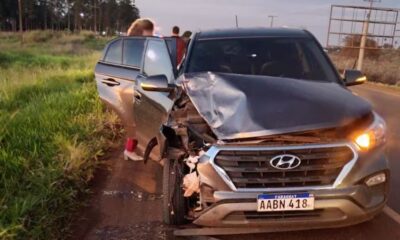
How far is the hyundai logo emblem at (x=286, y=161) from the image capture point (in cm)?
410

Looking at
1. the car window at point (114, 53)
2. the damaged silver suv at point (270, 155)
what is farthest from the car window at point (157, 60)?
the damaged silver suv at point (270, 155)

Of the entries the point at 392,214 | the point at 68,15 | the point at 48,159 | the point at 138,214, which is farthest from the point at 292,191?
the point at 68,15

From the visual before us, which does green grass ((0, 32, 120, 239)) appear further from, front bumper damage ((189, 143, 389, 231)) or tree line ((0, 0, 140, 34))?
tree line ((0, 0, 140, 34))

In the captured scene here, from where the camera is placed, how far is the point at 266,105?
14.4 feet

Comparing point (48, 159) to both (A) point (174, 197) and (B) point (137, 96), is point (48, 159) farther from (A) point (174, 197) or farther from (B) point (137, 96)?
(A) point (174, 197)

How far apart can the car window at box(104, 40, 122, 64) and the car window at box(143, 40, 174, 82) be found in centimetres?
126

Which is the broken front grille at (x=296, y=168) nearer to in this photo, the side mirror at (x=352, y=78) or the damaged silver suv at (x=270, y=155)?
the damaged silver suv at (x=270, y=155)

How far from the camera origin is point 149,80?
5.77 m

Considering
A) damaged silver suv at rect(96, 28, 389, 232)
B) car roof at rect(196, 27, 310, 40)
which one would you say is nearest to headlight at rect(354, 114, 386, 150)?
damaged silver suv at rect(96, 28, 389, 232)

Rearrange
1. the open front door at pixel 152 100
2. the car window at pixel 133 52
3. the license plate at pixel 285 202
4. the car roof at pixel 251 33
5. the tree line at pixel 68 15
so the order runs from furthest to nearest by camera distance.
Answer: the tree line at pixel 68 15, the car window at pixel 133 52, the car roof at pixel 251 33, the open front door at pixel 152 100, the license plate at pixel 285 202

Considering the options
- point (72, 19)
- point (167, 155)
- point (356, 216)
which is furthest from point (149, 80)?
point (72, 19)

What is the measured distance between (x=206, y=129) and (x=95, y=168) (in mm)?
3025

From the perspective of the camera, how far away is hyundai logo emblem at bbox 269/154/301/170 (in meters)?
4.10

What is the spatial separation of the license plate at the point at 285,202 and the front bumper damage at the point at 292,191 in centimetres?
3
